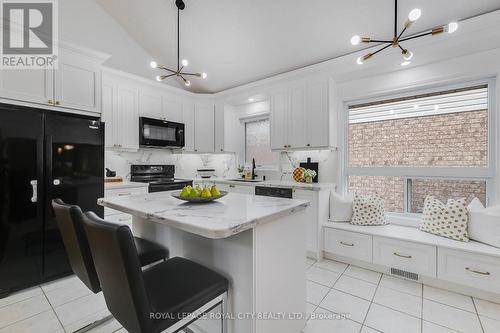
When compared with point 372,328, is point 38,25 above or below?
above

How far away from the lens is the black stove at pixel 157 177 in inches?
136

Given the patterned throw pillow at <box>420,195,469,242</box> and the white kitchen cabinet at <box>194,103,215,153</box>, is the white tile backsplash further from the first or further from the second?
the patterned throw pillow at <box>420,195,469,242</box>

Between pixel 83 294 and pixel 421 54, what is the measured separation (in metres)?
4.36

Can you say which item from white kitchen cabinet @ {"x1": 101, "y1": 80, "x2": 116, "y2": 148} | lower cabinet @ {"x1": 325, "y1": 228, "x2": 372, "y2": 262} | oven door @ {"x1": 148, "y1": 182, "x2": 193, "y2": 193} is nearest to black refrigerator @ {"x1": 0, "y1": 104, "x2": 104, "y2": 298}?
white kitchen cabinet @ {"x1": 101, "y1": 80, "x2": 116, "y2": 148}

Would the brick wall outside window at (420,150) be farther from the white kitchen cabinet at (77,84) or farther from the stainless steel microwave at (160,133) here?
the white kitchen cabinet at (77,84)

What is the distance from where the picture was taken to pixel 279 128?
361 cm

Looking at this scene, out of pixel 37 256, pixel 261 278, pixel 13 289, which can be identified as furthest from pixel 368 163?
pixel 13 289

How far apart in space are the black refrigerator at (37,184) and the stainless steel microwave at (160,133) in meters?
1.04

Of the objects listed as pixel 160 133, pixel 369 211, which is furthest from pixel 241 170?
pixel 369 211

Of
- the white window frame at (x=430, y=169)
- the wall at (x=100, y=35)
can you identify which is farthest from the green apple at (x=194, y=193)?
the wall at (x=100, y=35)

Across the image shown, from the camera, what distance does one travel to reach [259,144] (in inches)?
178

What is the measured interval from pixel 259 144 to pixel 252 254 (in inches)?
135

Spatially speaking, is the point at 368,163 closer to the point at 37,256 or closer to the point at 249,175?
the point at 249,175

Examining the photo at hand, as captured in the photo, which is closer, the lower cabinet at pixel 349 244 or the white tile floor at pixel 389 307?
the white tile floor at pixel 389 307
